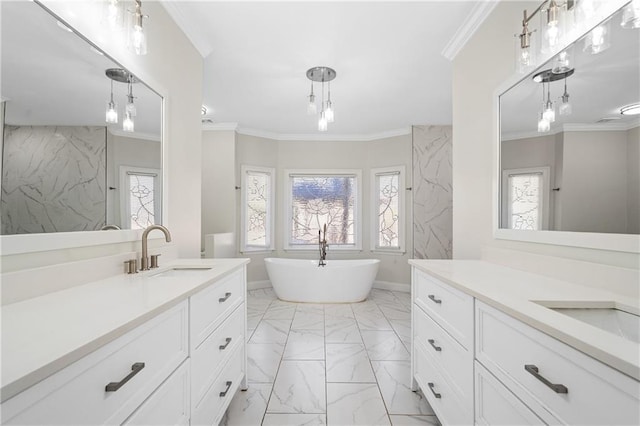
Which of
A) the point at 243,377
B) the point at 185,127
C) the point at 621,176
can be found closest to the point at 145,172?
the point at 185,127

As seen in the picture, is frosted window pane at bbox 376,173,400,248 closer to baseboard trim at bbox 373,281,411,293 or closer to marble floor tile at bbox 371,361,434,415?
baseboard trim at bbox 373,281,411,293

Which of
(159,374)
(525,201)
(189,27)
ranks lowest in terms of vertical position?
(159,374)

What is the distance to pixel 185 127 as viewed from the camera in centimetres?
224

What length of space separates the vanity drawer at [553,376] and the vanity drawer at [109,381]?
3.70ft

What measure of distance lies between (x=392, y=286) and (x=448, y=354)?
362 centimetres

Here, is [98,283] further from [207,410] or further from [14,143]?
[207,410]

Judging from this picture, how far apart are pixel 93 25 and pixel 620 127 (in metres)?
2.24

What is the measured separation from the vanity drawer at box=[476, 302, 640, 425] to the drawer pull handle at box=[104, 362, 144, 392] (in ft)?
3.65

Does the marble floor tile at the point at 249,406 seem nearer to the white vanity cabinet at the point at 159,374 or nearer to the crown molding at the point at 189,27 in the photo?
the white vanity cabinet at the point at 159,374

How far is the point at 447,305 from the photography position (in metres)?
1.47

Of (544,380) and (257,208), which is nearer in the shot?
(544,380)

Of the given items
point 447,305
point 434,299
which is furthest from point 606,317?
point 434,299

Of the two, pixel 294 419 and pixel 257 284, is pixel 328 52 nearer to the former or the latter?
pixel 294 419

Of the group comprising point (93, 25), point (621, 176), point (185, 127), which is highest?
point (93, 25)
